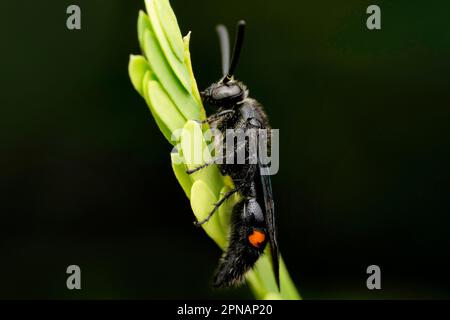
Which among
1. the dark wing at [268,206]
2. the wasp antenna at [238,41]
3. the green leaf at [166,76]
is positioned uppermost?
the wasp antenna at [238,41]

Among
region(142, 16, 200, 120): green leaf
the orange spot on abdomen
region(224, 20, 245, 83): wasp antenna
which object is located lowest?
the orange spot on abdomen

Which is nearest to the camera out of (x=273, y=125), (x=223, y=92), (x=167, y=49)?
(x=167, y=49)

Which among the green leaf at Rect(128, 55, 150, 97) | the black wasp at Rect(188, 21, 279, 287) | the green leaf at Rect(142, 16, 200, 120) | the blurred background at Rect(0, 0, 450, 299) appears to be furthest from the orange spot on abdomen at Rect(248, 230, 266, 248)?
the blurred background at Rect(0, 0, 450, 299)

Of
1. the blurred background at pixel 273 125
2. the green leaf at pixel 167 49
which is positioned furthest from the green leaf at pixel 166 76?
the blurred background at pixel 273 125

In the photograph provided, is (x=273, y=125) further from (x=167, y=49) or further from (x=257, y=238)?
(x=167, y=49)

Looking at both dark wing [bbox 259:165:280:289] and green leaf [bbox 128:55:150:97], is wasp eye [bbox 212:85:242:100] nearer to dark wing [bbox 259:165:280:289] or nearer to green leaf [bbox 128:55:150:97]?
dark wing [bbox 259:165:280:289]

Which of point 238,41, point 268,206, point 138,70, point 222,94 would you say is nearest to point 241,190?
point 268,206

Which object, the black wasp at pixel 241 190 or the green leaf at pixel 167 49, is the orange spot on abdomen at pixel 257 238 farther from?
the green leaf at pixel 167 49

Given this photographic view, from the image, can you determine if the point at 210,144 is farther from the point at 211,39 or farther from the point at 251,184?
the point at 211,39
